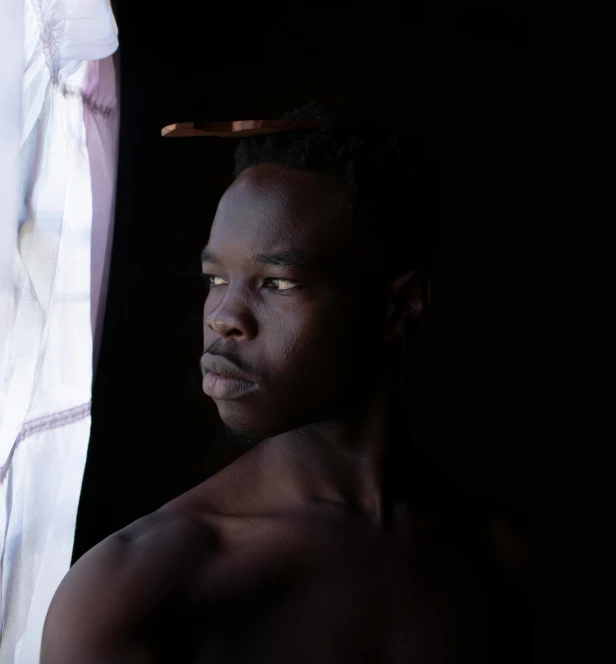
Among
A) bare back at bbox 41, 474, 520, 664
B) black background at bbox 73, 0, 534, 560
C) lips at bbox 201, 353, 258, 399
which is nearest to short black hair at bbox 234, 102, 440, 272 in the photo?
lips at bbox 201, 353, 258, 399

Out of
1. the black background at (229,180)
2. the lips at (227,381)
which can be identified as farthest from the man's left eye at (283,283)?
the black background at (229,180)

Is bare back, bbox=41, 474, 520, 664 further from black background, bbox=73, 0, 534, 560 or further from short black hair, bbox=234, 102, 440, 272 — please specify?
black background, bbox=73, 0, 534, 560

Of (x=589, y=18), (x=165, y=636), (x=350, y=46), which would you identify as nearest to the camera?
(x=165, y=636)

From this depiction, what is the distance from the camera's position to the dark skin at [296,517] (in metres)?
0.94

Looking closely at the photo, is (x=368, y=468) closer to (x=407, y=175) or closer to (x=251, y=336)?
(x=251, y=336)

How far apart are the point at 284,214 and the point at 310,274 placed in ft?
0.27

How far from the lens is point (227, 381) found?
95 centimetres

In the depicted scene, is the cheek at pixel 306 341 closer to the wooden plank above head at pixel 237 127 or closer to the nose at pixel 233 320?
the nose at pixel 233 320

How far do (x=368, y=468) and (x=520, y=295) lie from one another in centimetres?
114

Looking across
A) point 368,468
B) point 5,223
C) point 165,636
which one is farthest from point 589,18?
point 165,636

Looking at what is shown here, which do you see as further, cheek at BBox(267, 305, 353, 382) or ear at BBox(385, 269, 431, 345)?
ear at BBox(385, 269, 431, 345)

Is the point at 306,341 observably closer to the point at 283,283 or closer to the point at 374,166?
the point at 283,283

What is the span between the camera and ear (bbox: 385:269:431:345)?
106cm

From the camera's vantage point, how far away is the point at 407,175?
1082mm
